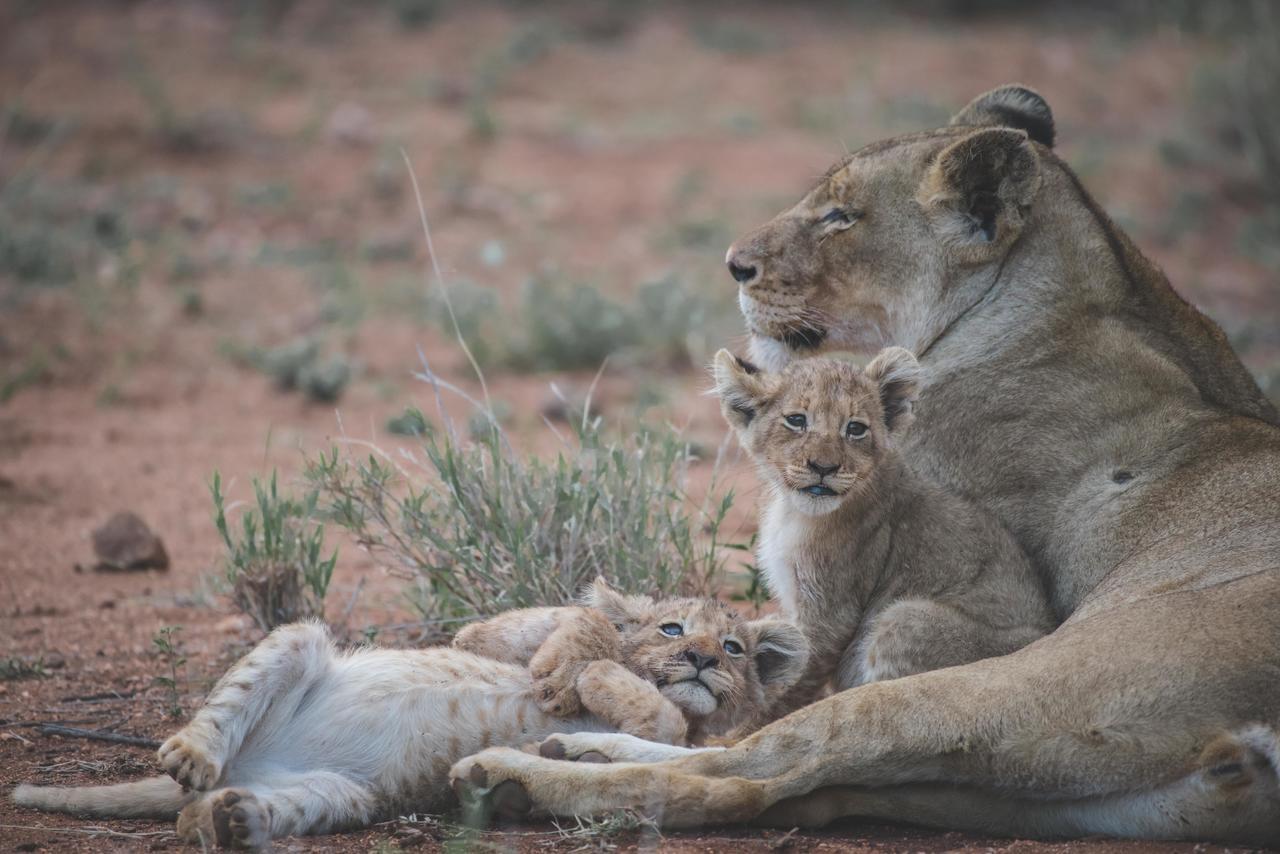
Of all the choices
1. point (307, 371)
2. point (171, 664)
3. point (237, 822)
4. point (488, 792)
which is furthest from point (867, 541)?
point (307, 371)

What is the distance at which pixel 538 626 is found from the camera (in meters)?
5.04

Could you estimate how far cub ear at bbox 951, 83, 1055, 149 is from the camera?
591 cm

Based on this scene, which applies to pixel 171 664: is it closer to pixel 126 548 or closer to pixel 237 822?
pixel 126 548

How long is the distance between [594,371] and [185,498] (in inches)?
143

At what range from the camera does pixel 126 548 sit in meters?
7.42

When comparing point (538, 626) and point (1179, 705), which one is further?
point (538, 626)

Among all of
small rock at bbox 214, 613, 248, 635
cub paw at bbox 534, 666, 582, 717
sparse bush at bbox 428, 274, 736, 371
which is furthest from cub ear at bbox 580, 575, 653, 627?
sparse bush at bbox 428, 274, 736, 371

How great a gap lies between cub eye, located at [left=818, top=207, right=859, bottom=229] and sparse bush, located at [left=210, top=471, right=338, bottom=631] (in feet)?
6.95

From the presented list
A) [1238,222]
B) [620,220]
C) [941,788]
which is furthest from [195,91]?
[941,788]

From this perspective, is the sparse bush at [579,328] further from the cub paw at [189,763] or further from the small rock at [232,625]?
the cub paw at [189,763]

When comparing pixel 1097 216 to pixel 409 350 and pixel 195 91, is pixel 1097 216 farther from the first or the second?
pixel 195 91

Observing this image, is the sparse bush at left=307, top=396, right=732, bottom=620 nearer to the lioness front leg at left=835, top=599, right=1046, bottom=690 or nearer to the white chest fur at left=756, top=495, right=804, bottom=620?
the white chest fur at left=756, top=495, right=804, bottom=620

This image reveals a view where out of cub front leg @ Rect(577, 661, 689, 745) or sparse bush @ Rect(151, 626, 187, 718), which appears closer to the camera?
cub front leg @ Rect(577, 661, 689, 745)

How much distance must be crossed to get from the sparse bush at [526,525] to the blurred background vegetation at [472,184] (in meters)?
Answer: 0.31
